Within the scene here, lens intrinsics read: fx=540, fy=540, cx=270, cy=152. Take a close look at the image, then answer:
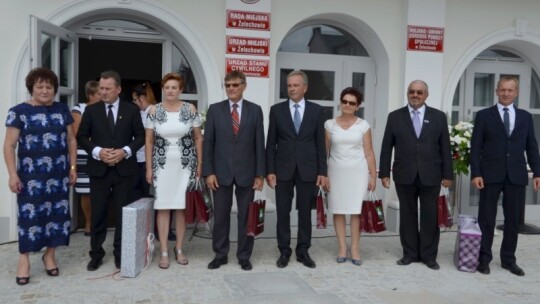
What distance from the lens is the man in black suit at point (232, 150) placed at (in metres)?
5.10

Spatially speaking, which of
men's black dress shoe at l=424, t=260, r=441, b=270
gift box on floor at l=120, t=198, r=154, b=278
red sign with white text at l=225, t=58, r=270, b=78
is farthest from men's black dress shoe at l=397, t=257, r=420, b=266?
red sign with white text at l=225, t=58, r=270, b=78

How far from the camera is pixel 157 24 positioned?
6738 millimetres

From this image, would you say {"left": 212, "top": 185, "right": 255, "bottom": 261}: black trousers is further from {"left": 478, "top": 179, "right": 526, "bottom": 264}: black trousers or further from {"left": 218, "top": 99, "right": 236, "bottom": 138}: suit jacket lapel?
{"left": 478, "top": 179, "right": 526, "bottom": 264}: black trousers

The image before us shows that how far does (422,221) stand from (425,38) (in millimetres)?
2756

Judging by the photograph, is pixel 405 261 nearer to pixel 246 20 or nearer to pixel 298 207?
pixel 298 207

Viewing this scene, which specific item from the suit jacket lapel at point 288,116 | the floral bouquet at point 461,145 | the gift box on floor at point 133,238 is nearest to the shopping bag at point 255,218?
the suit jacket lapel at point 288,116


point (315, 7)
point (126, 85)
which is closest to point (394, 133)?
point (315, 7)

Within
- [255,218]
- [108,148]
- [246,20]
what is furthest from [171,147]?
[246,20]

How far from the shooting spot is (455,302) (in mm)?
4473

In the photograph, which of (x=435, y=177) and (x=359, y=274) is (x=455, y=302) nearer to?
(x=359, y=274)

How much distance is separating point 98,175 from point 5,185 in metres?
1.77

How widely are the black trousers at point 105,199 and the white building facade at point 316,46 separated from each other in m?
1.61

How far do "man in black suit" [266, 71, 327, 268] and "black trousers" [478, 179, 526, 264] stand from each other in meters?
1.65

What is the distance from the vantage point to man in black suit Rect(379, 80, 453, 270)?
5.37 metres
